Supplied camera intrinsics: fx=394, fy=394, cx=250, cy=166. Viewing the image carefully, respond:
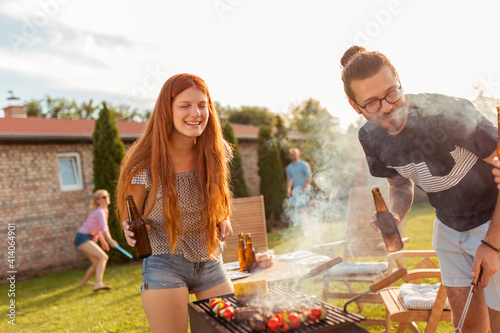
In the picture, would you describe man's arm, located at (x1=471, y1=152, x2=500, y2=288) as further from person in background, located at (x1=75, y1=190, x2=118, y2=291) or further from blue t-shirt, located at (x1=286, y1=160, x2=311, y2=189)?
blue t-shirt, located at (x1=286, y1=160, x2=311, y2=189)

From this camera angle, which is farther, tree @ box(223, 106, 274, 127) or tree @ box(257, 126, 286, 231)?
tree @ box(223, 106, 274, 127)

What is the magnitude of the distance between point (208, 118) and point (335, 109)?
1696mm

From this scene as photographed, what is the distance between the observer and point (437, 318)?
9.70ft

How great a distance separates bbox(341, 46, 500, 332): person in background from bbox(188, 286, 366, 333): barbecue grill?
2.21 feet

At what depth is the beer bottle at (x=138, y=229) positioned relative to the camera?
8.29 ft

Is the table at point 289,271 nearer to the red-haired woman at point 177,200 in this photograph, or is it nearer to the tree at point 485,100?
the red-haired woman at point 177,200

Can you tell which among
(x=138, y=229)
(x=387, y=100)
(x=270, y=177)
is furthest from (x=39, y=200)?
(x=387, y=100)

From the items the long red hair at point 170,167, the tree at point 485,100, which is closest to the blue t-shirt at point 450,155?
the long red hair at point 170,167

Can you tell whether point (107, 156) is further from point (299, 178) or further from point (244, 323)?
point (244, 323)

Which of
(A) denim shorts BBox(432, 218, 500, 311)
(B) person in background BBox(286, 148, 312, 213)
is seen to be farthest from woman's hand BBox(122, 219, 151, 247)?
(B) person in background BBox(286, 148, 312, 213)

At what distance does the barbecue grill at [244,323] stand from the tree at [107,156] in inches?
324

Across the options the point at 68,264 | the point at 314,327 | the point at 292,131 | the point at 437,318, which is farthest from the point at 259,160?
the point at 314,327

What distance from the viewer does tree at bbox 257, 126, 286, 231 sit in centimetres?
1355

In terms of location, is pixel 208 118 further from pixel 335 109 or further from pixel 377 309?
pixel 377 309
